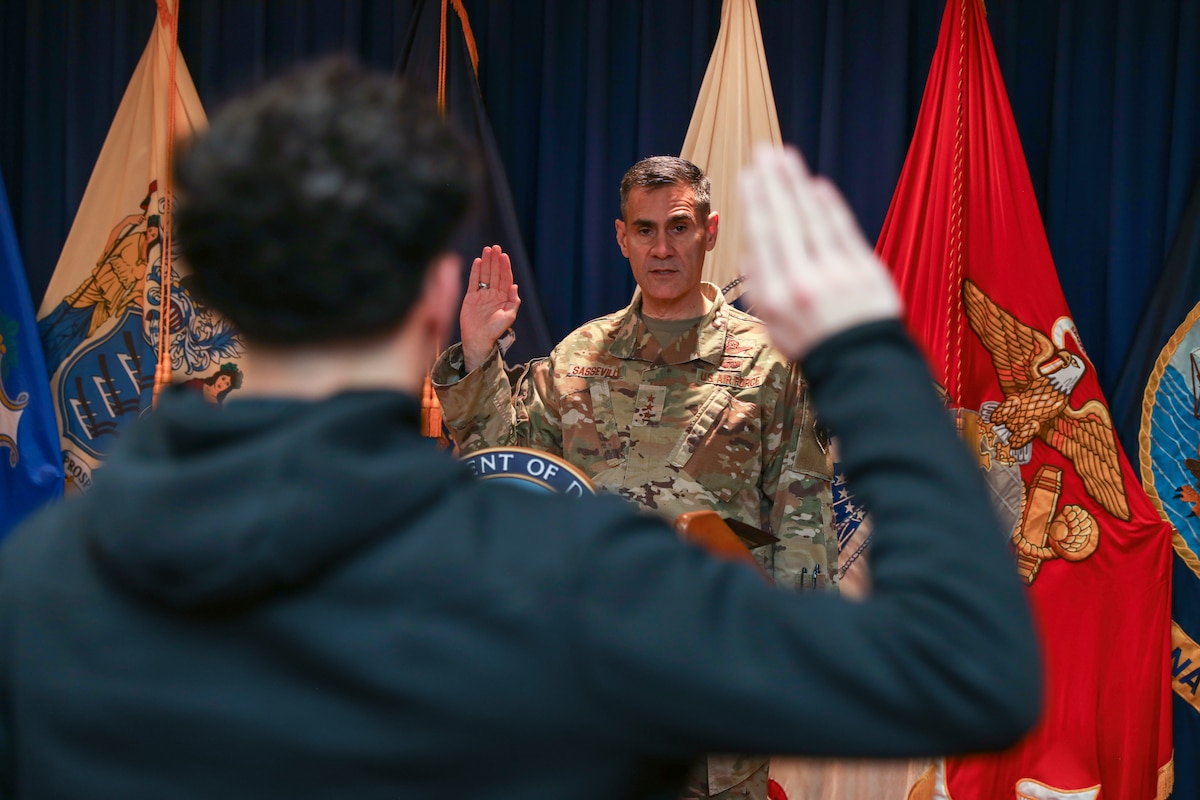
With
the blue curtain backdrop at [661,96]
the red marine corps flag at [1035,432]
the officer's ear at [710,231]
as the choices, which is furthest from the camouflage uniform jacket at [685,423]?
the blue curtain backdrop at [661,96]

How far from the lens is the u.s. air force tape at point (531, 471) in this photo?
1.19 metres

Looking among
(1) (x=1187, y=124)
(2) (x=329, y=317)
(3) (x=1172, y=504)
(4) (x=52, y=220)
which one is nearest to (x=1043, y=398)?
(3) (x=1172, y=504)

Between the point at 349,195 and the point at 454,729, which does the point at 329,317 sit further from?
the point at 454,729

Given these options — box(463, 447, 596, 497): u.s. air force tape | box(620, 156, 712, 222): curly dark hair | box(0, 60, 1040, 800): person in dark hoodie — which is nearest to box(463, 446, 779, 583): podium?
box(463, 447, 596, 497): u.s. air force tape

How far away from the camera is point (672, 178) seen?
8.13ft

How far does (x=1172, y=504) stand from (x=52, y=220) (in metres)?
3.52

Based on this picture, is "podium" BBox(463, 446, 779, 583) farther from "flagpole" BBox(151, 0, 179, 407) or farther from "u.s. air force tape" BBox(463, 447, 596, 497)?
"flagpole" BBox(151, 0, 179, 407)

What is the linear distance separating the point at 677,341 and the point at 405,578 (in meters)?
1.95

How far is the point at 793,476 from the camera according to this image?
2.28 metres

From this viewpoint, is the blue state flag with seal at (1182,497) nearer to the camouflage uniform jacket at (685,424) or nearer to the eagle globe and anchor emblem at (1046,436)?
the eagle globe and anchor emblem at (1046,436)

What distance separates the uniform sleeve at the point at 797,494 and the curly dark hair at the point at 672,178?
46 centimetres

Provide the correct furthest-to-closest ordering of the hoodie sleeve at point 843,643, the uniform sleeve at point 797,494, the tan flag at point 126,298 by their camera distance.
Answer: the tan flag at point 126,298 → the uniform sleeve at point 797,494 → the hoodie sleeve at point 843,643

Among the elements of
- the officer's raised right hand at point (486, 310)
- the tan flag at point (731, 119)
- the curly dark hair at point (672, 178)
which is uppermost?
the tan flag at point (731, 119)

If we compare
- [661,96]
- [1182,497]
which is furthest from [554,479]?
[661,96]
